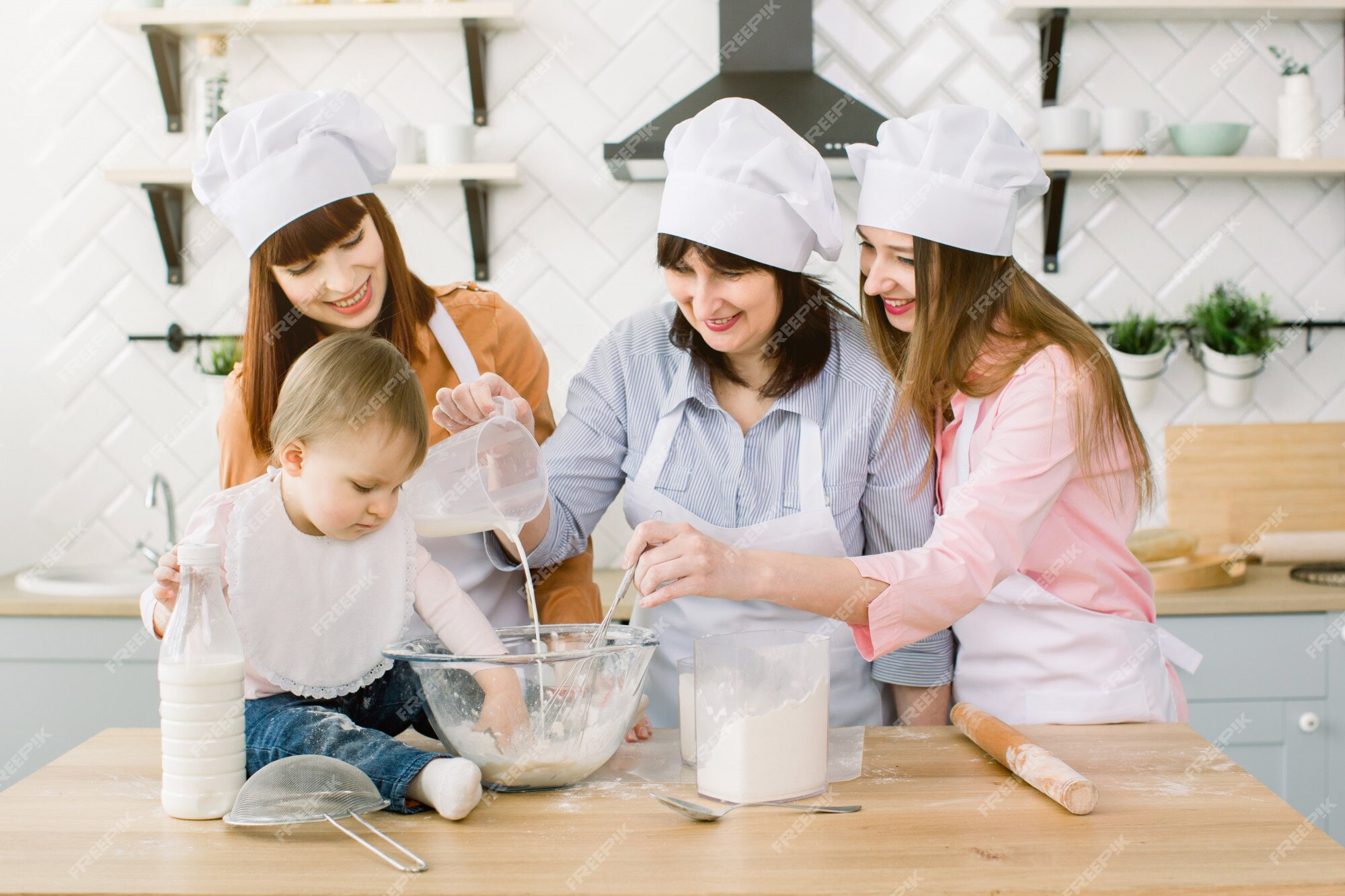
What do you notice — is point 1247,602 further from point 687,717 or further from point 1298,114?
point 687,717

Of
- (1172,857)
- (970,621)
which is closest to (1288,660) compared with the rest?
(970,621)

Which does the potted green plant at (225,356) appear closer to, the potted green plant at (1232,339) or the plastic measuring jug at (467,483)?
the plastic measuring jug at (467,483)

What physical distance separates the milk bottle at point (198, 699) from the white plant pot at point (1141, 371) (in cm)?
208

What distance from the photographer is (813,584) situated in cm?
117

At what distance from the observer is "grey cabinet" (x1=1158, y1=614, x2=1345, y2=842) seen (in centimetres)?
212

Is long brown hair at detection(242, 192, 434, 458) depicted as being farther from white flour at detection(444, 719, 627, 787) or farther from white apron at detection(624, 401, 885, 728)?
white flour at detection(444, 719, 627, 787)

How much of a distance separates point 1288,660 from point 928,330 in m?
1.31

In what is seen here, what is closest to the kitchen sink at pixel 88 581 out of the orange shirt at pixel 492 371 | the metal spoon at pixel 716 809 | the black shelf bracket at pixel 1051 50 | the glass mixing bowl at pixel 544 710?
the orange shirt at pixel 492 371

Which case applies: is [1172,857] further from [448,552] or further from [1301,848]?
[448,552]

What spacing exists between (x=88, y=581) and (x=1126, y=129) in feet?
8.23

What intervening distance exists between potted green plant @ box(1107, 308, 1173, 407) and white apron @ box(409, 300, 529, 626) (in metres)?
1.60

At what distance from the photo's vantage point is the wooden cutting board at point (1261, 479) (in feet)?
8.35

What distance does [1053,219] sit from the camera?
2.54m

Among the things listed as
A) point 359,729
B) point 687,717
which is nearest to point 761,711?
point 687,717
